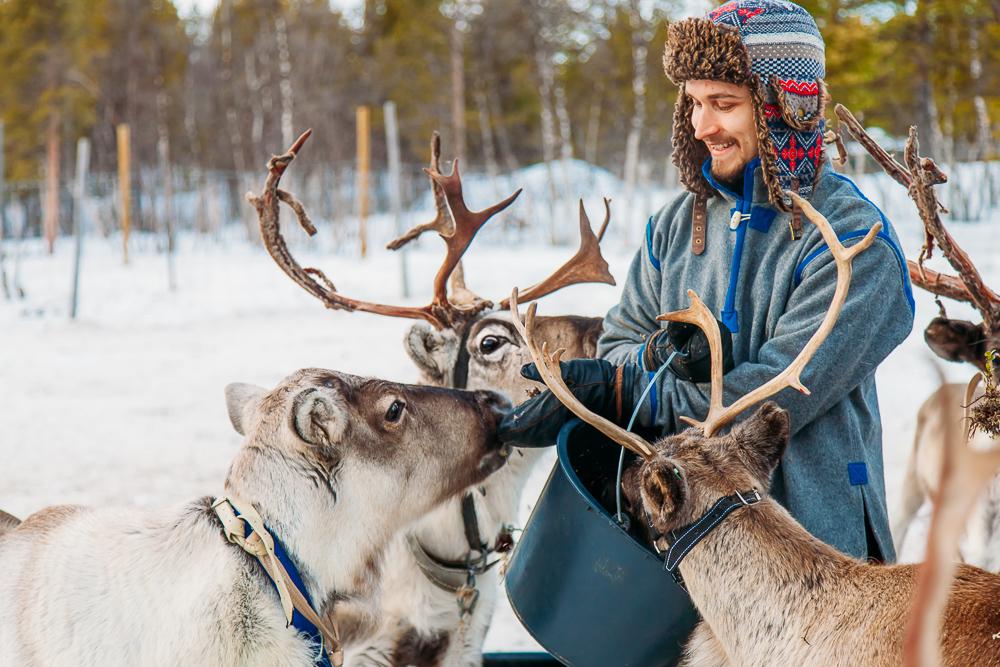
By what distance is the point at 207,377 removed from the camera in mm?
8648

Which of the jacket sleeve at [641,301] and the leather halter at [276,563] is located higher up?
the jacket sleeve at [641,301]

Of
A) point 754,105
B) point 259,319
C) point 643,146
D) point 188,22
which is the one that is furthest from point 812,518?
point 188,22

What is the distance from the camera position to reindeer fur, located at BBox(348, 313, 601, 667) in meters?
3.08

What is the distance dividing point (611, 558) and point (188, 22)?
32.4 m

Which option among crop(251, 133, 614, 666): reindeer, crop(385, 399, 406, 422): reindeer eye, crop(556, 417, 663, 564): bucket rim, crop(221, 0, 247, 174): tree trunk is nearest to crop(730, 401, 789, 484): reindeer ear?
crop(556, 417, 663, 564): bucket rim

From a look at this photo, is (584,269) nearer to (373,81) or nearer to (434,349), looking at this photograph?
(434,349)

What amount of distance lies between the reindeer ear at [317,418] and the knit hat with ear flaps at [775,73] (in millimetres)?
1210

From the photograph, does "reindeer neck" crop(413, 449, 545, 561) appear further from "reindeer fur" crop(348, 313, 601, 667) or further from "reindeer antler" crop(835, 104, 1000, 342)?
"reindeer antler" crop(835, 104, 1000, 342)

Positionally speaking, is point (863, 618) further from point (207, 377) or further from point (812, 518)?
point (207, 377)

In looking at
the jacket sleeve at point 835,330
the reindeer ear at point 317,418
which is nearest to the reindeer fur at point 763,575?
the jacket sleeve at point 835,330

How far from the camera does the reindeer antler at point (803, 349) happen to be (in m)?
2.06

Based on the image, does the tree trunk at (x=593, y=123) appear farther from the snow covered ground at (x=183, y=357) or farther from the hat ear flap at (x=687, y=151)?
the hat ear flap at (x=687, y=151)

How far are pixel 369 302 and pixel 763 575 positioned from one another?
182 centimetres

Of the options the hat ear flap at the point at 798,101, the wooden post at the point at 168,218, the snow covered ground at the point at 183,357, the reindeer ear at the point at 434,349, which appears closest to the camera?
the hat ear flap at the point at 798,101
